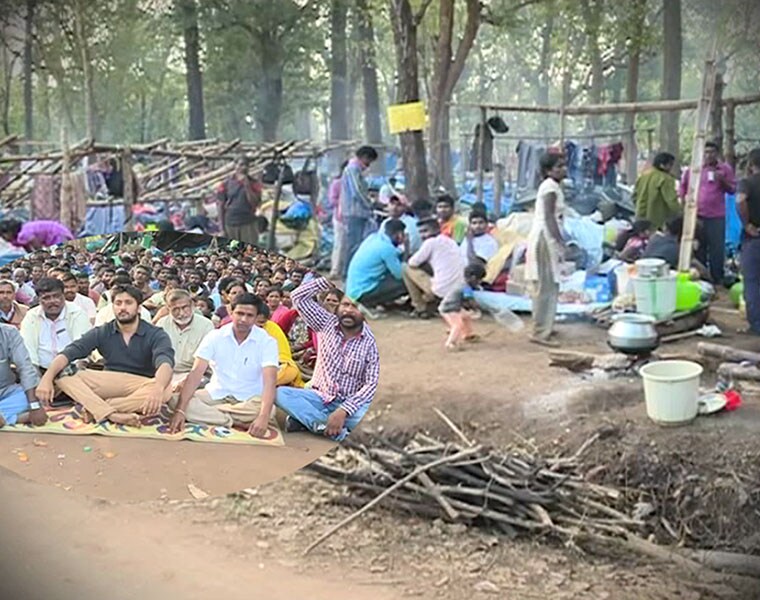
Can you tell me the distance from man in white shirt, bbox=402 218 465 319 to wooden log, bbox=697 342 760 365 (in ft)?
1.55

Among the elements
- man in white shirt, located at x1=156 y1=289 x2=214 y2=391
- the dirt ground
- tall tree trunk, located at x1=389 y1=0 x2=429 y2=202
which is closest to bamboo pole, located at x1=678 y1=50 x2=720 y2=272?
the dirt ground

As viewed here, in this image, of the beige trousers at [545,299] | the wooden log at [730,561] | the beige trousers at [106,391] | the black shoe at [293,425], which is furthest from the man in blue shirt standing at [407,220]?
the wooden log at [730,561]

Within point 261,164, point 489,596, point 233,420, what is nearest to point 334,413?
point 233,420

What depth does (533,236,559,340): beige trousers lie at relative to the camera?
1864 millimetres

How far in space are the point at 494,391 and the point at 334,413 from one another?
43 centimetres

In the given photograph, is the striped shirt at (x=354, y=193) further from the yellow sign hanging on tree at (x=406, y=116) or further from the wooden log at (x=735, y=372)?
the wooden log at (x=735, y=372)

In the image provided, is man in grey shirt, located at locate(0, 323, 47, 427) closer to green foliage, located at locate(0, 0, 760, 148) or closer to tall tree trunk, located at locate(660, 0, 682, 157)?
green foliage, located at locate(0, 0, 760, 148)

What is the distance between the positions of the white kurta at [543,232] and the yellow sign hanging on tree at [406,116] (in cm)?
34

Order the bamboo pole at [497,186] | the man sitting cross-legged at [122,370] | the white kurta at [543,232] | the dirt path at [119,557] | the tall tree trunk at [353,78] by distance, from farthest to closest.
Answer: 1. the bamboo pole at [497,186]
2. the white kurta at [543,232]
3. the dirt path at [119,557]
4. the tall tree trunk at [353,78]
5. the man sitting cross-legged at [122,370]

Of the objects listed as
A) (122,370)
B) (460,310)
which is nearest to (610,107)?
(460,310)

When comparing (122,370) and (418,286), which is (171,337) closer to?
(122,370)

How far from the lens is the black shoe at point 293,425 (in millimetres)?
1531

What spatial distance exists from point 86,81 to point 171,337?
390mm

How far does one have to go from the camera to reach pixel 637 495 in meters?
2.06
